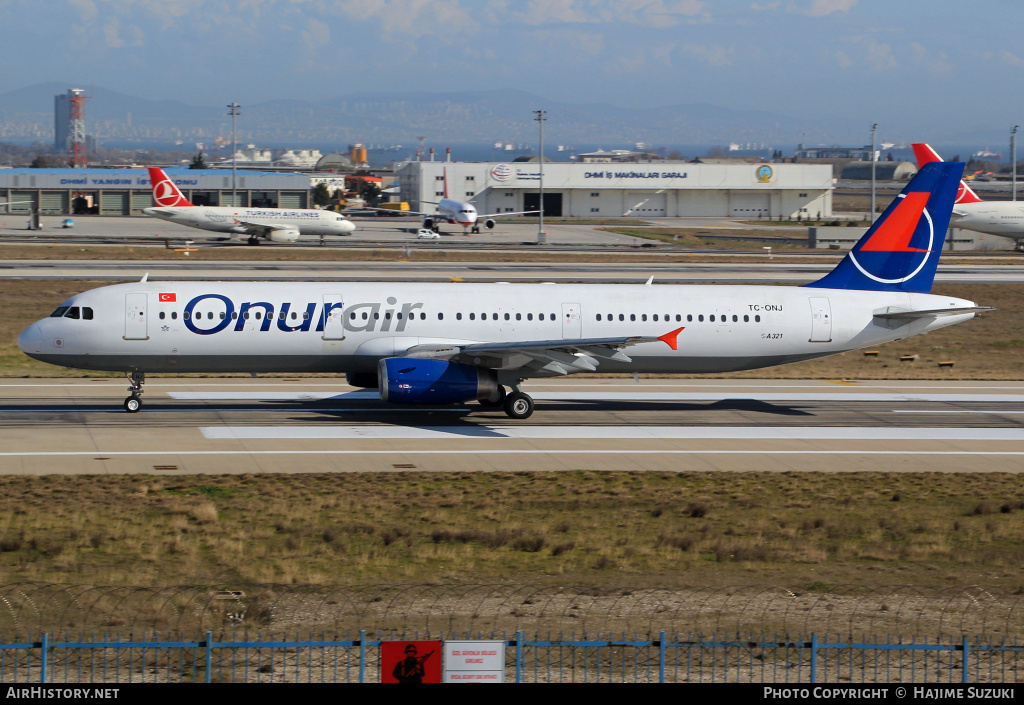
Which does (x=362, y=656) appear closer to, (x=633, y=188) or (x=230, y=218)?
(x=230, y=218)

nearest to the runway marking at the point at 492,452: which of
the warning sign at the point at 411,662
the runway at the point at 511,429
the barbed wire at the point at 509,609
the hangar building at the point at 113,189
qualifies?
the runway at the point at 511,429

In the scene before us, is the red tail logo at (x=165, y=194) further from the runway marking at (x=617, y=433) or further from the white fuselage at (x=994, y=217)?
the runway marking at (x=617, y=433)

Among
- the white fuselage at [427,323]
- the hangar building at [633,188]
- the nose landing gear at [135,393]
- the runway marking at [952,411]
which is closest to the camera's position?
the white fuselage at [427,323]

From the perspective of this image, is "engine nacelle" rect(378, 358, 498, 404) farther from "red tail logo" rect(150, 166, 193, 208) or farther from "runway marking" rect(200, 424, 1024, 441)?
"red tail logo" rect(150, 166, 193, 208)

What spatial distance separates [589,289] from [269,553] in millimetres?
20547

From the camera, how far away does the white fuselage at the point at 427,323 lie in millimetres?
36000

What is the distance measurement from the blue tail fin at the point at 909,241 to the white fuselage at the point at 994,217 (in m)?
81.3

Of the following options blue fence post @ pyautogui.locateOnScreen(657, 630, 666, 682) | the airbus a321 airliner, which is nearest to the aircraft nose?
the airbus a321 airliner

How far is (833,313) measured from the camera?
40281 millimetres

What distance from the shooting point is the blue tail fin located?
4156 centimetres

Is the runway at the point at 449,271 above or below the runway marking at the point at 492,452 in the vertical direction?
above

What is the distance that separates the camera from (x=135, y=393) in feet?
122

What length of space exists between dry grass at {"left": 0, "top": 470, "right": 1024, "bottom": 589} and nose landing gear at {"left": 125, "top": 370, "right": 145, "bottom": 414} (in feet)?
31.6

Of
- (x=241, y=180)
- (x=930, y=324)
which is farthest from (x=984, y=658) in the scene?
(x=241, y=180)
